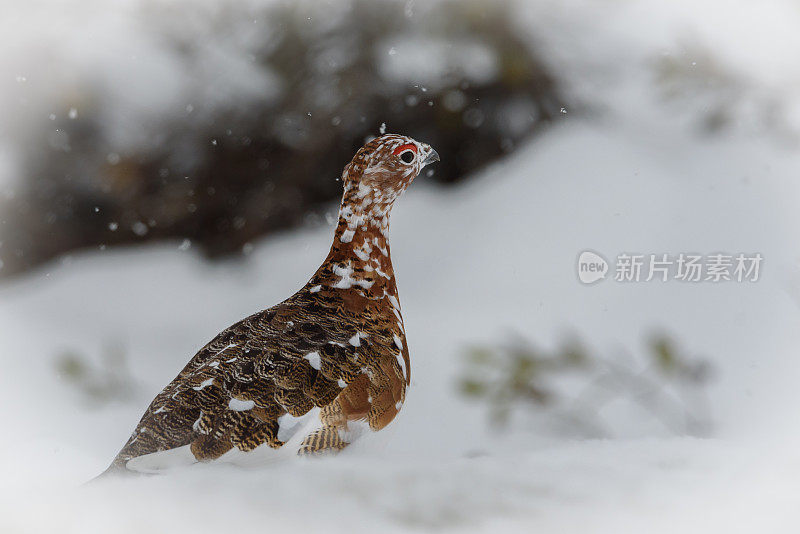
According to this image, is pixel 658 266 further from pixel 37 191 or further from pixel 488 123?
pixel 37 191

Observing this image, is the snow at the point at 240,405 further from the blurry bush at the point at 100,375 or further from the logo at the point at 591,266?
the logo at the point at 591,266

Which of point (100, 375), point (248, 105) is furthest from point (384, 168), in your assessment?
point (100, 375)

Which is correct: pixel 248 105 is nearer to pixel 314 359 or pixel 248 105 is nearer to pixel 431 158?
pixel 431 158

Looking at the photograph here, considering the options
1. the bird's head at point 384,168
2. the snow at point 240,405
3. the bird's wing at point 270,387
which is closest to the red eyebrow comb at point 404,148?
the bird's head at point 384,168

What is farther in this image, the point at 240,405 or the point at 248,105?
the point at 248,105

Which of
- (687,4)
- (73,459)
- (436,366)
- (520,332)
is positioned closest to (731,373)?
(520,332)
